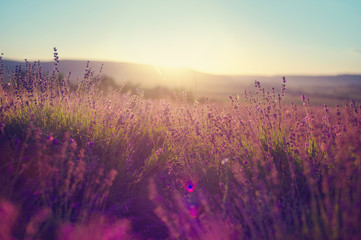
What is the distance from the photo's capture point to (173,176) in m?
4.00

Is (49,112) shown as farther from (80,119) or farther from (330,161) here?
(330,161)

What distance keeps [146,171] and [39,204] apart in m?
1.49

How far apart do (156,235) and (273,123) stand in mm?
1935

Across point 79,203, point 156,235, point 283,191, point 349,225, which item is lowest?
point 156,235

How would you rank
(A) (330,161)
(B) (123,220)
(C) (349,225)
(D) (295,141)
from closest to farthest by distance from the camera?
(C) (349,225), (A) (330,161), (B) (123,220), (D) (295,141)

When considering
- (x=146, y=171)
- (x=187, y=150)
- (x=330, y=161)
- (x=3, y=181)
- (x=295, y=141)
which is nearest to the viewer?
(x=3, y=181)

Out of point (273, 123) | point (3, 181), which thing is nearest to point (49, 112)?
point (3, 181)

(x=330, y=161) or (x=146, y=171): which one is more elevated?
(x=330, y=161)

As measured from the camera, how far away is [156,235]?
9.46 feet

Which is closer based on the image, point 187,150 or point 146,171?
point 146,171

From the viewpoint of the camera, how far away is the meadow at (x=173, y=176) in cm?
221

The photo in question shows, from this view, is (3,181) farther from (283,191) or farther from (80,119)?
(283,191)

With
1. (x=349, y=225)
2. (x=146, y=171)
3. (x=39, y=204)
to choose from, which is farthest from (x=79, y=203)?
(x=349, y=225)

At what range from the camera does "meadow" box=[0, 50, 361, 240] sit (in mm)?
A: 2211
